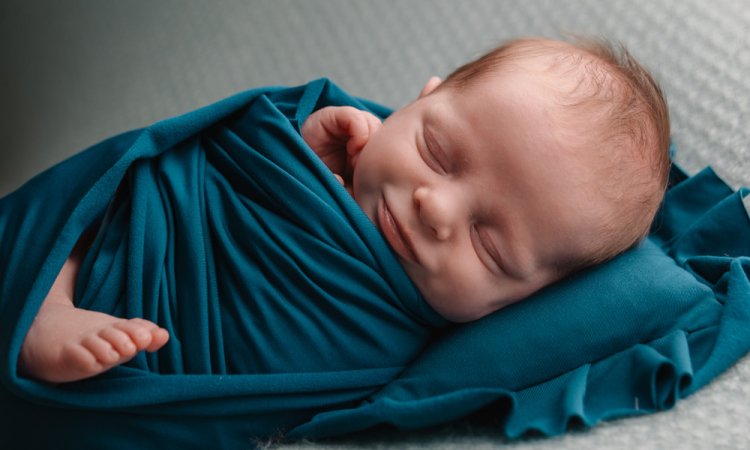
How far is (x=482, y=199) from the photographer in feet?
2.87

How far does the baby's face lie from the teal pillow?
0.05 meters

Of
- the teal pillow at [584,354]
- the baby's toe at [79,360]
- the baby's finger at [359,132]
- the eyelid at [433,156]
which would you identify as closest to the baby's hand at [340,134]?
the baby's finger at [359,132]

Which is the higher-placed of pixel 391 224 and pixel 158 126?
pixel 158 126

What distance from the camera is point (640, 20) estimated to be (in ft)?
4.17

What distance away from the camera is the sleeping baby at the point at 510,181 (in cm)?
87

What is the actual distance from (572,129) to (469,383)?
0.29 meters

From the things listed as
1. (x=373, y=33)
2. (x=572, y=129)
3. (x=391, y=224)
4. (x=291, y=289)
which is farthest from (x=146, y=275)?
(x=373, y=33)

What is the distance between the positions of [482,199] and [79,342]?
0.42 meters

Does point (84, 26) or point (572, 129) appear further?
point (84, 26)

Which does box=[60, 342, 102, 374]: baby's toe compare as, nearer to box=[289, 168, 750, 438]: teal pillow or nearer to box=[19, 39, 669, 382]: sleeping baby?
box=[19, 39, 669, 382]: sleeping baby

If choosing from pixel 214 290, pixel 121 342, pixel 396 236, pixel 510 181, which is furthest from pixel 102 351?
pixel 510 181

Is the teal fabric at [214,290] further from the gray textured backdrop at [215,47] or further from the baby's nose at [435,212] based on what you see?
the gray textured backdrop at [215,47]

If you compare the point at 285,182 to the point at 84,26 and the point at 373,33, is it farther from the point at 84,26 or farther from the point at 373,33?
the point at 84,26

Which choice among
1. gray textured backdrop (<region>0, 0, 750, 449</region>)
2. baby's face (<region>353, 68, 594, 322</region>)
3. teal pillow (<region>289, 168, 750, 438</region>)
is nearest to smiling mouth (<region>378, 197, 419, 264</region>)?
baby's face (<region>353, 68, 594, 322</region>)
